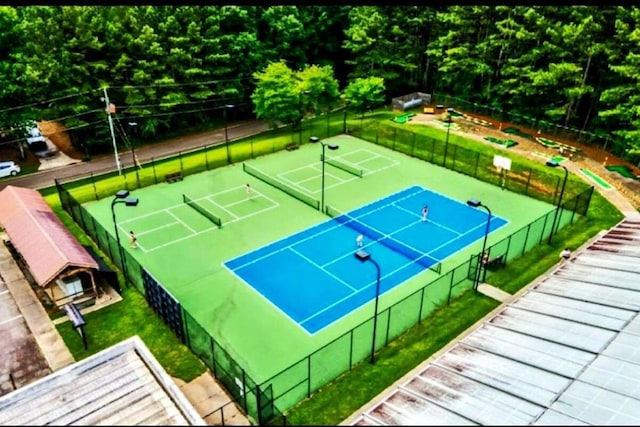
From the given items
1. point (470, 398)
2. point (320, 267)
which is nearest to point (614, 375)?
point (470, 398)

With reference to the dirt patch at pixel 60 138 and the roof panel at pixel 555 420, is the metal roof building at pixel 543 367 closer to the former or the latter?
the roof panel at pixel 555 420

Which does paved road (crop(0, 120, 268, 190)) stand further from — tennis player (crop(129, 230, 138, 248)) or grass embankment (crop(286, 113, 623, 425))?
grass embankment (crop(286, 113, 623, 425))

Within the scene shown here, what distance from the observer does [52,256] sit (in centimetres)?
2467

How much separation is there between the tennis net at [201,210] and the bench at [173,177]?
9.37ft

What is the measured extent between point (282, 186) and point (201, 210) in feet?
21.8

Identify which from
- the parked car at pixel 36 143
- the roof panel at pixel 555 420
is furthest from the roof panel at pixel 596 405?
the parked car at pixel 36 143

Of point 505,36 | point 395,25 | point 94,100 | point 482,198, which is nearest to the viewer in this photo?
point 482,198

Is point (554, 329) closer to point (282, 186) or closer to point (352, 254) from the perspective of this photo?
point (352, 254)

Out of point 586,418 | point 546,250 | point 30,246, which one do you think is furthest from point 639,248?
point 30,246

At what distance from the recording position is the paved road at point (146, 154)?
39906mm

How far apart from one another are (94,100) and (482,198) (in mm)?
32903

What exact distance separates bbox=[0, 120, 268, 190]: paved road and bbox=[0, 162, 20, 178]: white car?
2.03 ft

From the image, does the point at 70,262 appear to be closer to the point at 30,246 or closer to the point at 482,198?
the point at 30,246

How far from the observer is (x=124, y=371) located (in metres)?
16.1
